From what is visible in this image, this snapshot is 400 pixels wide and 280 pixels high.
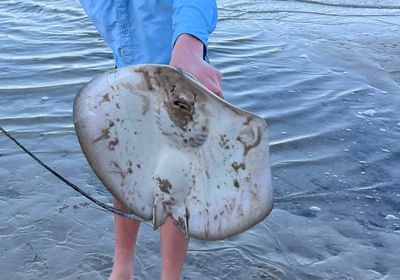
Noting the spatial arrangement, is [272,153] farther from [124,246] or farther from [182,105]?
[182,105]

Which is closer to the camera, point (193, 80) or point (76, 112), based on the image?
point (193, 80)

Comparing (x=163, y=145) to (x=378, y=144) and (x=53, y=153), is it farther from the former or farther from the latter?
→ (x=378, y=144)

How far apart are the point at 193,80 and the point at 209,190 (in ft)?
1.33

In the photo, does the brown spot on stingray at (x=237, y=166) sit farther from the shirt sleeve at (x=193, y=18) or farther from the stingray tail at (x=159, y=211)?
the shirt sleeve at (x=193, y=18)

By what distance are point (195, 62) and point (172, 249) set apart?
2.84 feet

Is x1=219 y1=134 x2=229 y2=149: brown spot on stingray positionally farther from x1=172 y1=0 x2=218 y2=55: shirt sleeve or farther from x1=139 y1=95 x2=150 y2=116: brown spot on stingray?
x1=172 y1=0 x2=218 y2=55: shirt sleeve

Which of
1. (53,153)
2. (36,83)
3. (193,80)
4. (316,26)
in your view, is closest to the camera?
(193,80)

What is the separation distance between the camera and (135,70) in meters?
2.18

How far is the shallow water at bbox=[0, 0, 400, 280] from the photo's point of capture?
11.8 ft

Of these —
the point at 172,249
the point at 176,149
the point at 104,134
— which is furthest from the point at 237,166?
the point at 172,249

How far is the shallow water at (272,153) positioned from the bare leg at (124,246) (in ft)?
0.71

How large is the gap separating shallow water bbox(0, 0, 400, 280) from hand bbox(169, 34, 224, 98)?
1.46m

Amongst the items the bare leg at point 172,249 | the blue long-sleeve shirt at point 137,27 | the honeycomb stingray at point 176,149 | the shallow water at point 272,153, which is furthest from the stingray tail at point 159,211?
the shallow water at point 272,153

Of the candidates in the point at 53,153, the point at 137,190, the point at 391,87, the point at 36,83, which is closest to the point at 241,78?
the point at 391,87
